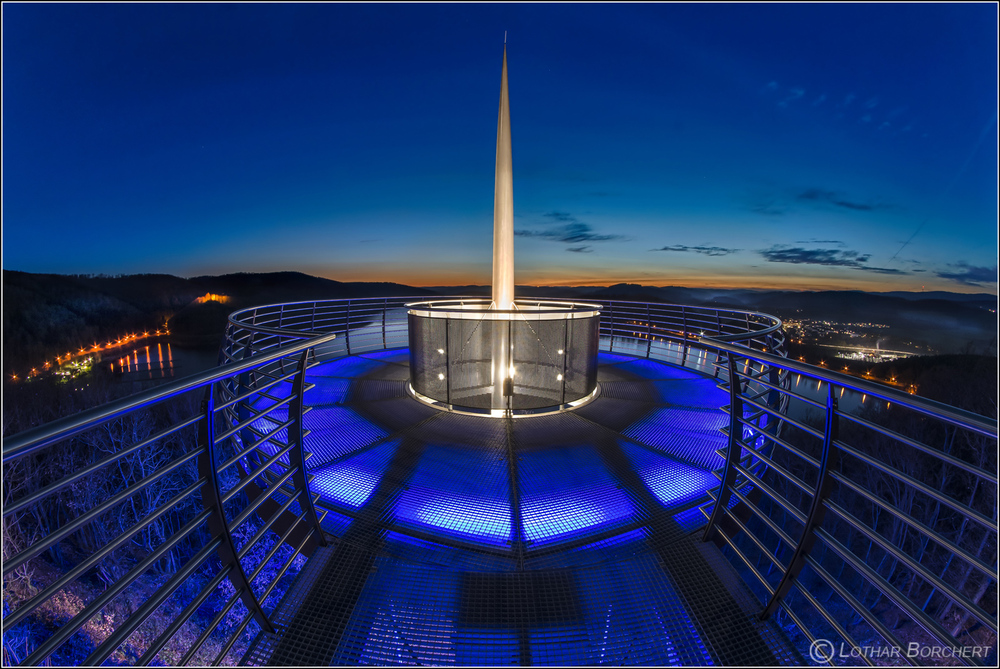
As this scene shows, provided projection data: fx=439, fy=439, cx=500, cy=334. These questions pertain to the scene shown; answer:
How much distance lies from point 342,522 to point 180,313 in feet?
143

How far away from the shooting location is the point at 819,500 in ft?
7.36

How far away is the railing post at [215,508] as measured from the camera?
212 centimetres

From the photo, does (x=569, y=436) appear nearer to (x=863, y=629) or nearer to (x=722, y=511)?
(x=722, y=511)

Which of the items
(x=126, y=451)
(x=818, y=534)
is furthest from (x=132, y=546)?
(x=818, y=534)

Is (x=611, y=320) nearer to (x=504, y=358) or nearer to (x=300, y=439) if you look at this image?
(x=504, y=358)

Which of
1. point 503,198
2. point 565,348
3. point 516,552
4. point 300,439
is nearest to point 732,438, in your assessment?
point 516,552

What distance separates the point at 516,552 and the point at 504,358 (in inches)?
109

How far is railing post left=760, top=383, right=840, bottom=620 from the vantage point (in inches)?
84.8

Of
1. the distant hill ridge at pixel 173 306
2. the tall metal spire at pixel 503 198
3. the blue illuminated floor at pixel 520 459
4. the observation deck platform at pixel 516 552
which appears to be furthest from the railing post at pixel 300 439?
the distant hill ridge at pixel 173 306

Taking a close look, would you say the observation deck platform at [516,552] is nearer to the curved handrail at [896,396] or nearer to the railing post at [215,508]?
the railing post at [215,508]

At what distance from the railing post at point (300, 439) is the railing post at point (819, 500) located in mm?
2812

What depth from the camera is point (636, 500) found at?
3.54 metres

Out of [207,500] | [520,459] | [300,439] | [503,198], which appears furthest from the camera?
[503,198]

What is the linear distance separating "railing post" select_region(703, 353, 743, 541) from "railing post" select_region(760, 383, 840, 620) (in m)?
0.54
